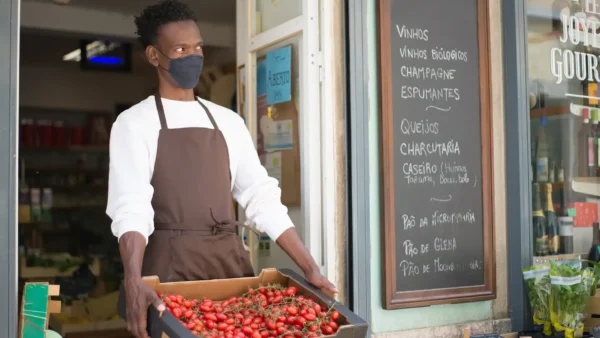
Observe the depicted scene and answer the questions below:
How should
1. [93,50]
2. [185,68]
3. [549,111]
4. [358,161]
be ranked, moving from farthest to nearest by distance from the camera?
[93,50] < [549,111] < [358,161] < [185,68]

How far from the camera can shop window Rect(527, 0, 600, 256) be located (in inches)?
189

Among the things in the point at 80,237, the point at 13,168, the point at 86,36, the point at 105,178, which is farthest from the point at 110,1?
the point at 13,168

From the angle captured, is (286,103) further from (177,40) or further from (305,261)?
(305,261)

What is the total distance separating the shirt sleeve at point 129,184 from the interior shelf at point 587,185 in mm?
3192

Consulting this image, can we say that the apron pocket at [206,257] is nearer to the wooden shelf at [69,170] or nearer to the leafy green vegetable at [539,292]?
the leafy green vegetable at [539,292]

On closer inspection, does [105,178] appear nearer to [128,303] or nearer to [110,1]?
[110,1]

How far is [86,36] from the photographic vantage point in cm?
727

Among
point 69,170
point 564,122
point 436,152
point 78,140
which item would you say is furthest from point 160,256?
point 78,140

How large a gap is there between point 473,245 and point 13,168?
2588 millimetres

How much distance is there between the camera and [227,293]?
2.82m

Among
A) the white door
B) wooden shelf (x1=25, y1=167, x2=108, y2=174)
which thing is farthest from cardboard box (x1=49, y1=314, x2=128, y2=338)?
the white door

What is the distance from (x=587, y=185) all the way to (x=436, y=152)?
142 cm

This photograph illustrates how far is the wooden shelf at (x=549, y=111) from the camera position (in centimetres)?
474

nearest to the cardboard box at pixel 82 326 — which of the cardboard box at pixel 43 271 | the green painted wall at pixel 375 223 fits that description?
the cardboard box at pixel 43 271
